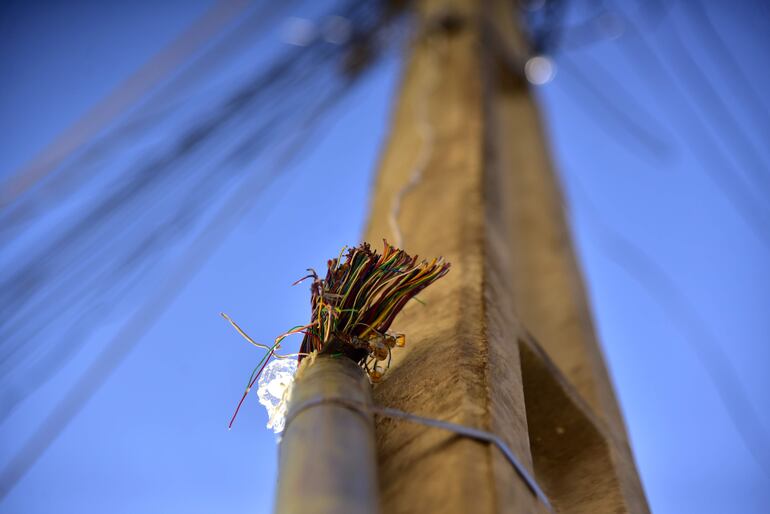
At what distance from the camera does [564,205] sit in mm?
3117

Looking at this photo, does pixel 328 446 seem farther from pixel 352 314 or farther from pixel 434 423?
pixel 352 314

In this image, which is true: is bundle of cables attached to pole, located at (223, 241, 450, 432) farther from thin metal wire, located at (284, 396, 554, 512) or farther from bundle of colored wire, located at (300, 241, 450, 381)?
thin metal wire, located at (284, 396, 554, 512)

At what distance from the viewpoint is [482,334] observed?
1406 mm

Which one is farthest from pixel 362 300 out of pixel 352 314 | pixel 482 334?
pixel 482 334

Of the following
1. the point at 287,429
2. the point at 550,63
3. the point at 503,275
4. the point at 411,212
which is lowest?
the point at 287,429

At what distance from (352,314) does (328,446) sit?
12.2 inches

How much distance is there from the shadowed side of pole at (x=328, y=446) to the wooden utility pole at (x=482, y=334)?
0.09m

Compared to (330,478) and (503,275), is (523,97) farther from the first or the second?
(330,478)

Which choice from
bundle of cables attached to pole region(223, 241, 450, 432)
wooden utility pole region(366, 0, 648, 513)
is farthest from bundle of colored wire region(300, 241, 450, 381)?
wooden utility pole region(366, 0, 648, 513)

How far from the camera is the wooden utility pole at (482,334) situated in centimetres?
114

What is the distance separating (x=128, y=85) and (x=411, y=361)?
68.7 inches

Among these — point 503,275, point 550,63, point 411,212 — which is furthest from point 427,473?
point 550,63

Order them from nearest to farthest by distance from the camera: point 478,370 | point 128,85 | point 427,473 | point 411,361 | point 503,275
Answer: point 427,473
point 478,370
point 411,361
point 503,275
point 128,85

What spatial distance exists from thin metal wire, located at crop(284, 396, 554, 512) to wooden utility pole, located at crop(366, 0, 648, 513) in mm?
16
